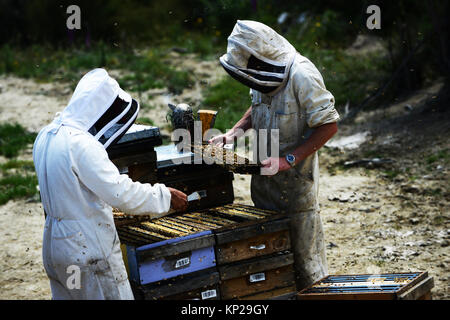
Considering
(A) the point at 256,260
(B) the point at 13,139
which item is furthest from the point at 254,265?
(B) the point at 13,139

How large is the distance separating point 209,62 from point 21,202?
18.9 ft

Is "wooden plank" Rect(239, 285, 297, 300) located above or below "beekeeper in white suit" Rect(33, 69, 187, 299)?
below

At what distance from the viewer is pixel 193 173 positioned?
13.9ft

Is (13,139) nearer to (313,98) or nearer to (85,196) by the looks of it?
(85,196)

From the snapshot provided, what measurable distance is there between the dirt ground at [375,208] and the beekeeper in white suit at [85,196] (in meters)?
2.04

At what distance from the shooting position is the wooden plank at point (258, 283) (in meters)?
3.39

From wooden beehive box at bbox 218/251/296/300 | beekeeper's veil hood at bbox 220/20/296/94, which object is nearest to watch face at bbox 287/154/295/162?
beekeeper's veil hood at bbox 220/20/296/94

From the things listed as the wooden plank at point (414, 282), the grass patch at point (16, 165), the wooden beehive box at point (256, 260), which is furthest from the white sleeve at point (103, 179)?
the grass patch at point (16, 165)

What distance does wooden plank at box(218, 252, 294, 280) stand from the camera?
11.0 ft

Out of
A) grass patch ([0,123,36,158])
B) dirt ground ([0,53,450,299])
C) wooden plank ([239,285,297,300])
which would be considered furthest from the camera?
grass patch ([0,123,36,158])

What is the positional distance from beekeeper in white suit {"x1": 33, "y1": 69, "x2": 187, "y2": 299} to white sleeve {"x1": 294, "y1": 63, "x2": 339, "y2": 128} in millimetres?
1110

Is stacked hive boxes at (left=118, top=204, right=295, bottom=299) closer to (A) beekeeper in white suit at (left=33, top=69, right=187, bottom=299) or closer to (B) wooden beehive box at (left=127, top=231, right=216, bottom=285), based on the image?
(B) wooden beehive box at (left=127, top=231, right=216, bottom=285)

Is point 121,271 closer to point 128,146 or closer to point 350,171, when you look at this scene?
point 128,146

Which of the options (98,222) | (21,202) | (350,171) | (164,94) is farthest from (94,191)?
(164,94)
